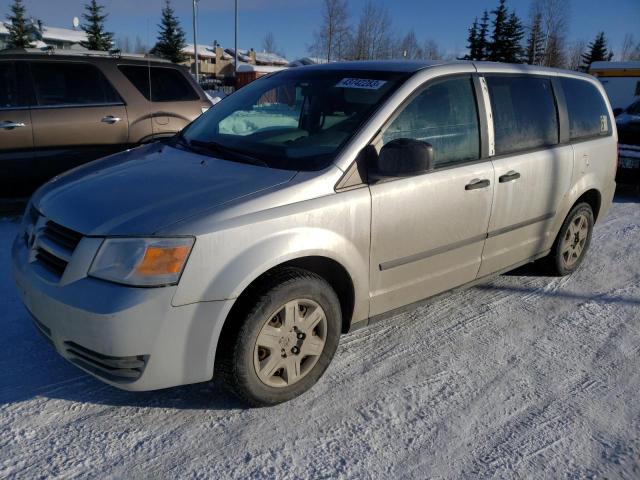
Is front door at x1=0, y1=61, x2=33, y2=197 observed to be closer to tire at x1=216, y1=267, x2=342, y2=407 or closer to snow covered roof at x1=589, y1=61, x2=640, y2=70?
tire at x1=216, y1=267, x2=342, y2=407

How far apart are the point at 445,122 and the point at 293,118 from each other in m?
0.98

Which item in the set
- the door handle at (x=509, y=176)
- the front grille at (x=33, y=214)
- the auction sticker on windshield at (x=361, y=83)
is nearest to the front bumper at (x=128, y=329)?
the front grille at (x=33, y=214)

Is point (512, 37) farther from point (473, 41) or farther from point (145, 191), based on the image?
point (145, 191)

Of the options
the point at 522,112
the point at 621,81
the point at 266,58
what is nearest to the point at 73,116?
the point at 522,112

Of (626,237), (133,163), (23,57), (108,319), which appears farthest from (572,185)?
(23,57)

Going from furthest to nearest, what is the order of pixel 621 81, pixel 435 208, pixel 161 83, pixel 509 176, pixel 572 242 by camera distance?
pixel 621 81
pixel 161 83
pixel 572 242
pixel 509 176
pixel 435 208

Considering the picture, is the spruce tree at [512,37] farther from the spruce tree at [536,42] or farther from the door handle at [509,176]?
the door handle at [509,176]

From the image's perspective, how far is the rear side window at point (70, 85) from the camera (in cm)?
570

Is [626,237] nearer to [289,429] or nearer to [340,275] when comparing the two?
[340,275]

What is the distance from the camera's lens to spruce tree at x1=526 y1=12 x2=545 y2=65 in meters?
46.8

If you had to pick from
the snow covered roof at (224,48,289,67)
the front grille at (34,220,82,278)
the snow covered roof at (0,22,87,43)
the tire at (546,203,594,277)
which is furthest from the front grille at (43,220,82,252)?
the snow covered roof at (224,48,289,67)

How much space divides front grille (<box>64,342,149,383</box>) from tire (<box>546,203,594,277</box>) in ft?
11.7

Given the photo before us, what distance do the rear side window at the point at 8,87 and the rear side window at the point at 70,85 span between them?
191mm

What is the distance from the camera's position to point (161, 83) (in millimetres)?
6398
